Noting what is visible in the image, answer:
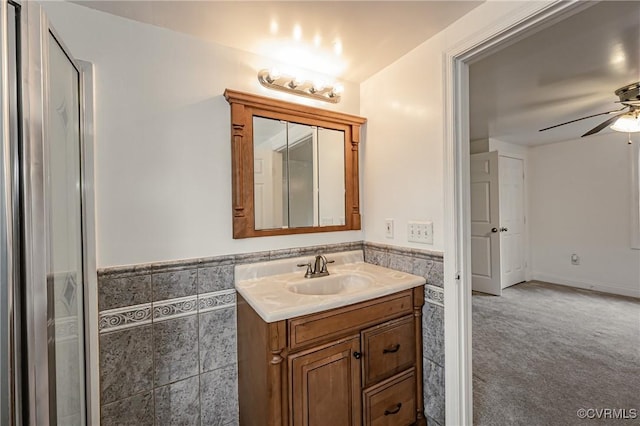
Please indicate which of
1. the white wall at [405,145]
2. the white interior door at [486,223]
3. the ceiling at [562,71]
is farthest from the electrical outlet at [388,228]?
the white interior door at [486,223]

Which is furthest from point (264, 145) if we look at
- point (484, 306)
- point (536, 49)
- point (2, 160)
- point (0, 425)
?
point (484, 306)

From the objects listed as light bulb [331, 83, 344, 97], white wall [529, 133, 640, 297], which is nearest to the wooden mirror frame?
light bulb [331, 83, 344, 97]

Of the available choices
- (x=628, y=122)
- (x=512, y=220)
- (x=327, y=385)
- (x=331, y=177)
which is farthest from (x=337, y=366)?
(x=512, y=220)

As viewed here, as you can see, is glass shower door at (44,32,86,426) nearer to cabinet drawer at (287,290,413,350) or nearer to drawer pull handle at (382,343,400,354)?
cabinet drawer at (287,290,413,350)

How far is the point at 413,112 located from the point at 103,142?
1559 millimetres

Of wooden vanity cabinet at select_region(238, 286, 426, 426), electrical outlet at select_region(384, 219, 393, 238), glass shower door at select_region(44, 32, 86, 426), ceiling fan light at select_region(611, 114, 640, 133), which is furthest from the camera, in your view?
ceiling fan light at select_region(611, 114, 640, 133)

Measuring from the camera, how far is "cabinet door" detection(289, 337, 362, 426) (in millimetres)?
1127

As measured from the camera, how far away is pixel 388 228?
1763 millimetres

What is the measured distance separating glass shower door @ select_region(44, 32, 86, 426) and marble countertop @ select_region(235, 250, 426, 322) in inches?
25.3

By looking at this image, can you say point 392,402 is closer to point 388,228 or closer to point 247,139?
point 388,228

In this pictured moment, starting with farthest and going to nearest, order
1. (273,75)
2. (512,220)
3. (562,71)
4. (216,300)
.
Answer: (512,220), (562,71), (273,75), (216,300)

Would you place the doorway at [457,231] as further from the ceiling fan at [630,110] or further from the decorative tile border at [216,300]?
the ceiling fan at [630,110]

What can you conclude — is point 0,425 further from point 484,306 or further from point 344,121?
point 484,306

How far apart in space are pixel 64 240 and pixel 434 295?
1626 mm
